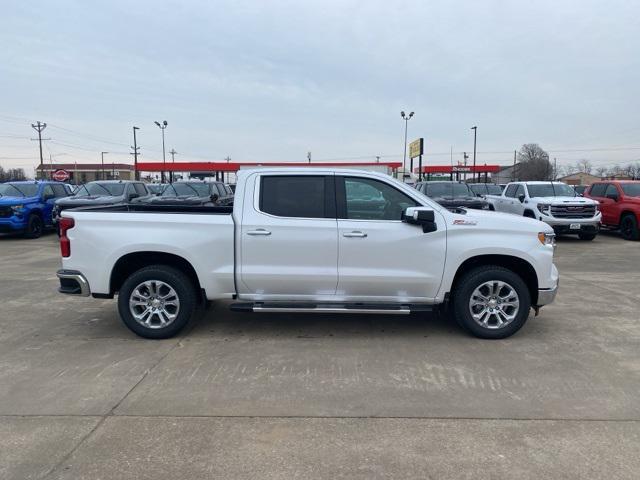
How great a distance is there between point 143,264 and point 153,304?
490 mm

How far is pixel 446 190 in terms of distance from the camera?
53.5ft

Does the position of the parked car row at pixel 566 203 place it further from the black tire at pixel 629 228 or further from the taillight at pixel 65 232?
the taillight at pixel 65 232

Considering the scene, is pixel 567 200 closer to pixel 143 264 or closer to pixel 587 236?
pixel 587 236

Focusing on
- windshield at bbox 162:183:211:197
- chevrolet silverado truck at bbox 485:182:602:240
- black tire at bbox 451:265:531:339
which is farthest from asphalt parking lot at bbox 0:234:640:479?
windshield at bbox 162:183:211:197

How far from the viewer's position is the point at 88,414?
3.81 metres

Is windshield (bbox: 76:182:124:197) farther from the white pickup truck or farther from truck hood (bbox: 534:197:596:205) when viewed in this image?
truck hood (bbox: 534:197:596:205)

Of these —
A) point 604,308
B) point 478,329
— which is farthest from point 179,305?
point 604,308

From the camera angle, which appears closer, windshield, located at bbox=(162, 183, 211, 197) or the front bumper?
the front bumper

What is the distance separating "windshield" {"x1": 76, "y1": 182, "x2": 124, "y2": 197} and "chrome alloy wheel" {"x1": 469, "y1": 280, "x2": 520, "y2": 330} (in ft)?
42.2

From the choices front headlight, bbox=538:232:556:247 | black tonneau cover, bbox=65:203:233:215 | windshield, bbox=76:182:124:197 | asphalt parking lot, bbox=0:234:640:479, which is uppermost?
windshield, bbox=76:182:124:197

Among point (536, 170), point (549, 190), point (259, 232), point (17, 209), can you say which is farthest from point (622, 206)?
point (536, 170)

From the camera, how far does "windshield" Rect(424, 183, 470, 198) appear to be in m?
16.0

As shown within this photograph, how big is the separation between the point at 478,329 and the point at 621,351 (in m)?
1.39

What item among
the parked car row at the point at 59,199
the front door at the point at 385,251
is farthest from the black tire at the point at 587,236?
the front door at the point at 385,251
